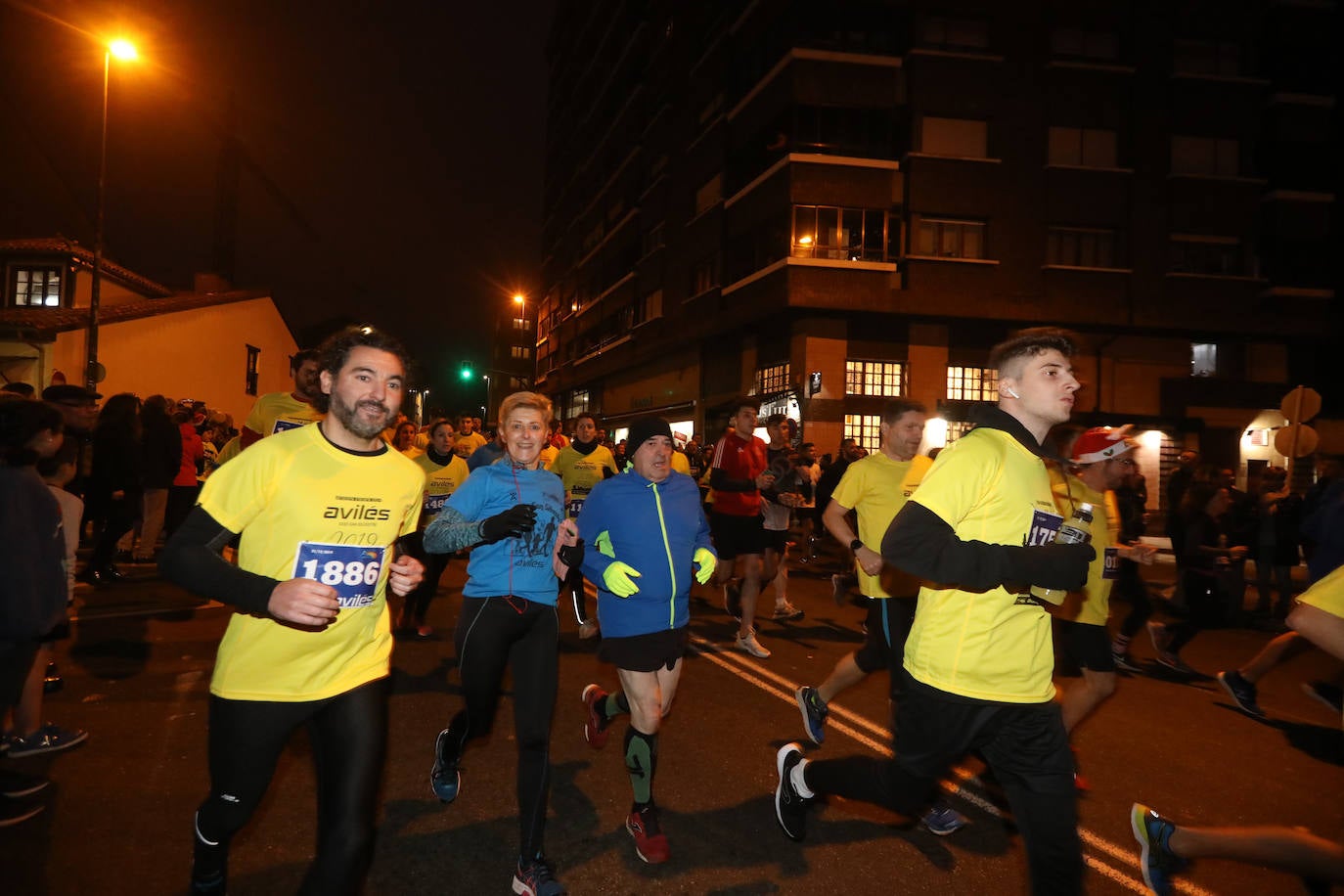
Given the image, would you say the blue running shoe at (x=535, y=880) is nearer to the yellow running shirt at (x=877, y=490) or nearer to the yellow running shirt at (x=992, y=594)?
the yellow running shirt at (x=992, y=594)

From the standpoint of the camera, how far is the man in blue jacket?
3.62 meters

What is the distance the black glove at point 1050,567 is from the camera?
2.48 metres

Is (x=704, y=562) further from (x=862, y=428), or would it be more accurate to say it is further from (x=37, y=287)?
(x=37, y=287)

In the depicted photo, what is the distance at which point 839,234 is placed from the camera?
22984 millimetres

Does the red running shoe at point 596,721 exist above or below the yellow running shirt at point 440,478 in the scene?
below

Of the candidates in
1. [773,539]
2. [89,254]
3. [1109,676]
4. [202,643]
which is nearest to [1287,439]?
[773,539]

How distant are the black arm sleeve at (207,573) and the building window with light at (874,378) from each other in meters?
21.8

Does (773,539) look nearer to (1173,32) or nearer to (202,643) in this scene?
(202,643)

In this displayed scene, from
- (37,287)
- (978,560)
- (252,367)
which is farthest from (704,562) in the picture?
(252,367)

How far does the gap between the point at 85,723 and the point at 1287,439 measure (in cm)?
1587

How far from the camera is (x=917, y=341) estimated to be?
2336cm

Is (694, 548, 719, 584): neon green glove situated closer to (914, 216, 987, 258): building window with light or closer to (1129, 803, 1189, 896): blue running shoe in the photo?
(1129, 803, 1189, 896): blue running shoe

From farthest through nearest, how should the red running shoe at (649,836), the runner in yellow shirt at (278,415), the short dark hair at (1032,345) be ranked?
1. the runner in yellow shirt at (278,415)
2. the red running shoe at (649,836)
3. the short dark hair at (1032,345)

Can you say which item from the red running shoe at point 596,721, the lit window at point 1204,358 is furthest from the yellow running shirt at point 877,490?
the lit window at point 1204,358
